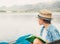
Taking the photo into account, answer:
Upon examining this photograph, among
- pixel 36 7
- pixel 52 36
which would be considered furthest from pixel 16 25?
pixel 52 36

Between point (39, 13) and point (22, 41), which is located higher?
point (39, 13)

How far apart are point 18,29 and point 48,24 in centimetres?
36

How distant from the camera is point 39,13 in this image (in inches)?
81.0

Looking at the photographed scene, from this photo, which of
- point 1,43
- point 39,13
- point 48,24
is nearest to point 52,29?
point 48,24

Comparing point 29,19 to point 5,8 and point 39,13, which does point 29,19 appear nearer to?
point 39,13

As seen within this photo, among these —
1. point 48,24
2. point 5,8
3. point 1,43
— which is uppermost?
point 5,8

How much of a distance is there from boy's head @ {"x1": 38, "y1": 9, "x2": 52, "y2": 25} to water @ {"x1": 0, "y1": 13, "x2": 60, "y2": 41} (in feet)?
0.37

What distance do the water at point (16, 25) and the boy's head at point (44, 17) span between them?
0.37 ft

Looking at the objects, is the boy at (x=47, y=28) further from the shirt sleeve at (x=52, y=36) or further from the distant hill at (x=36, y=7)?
the distant hill at (x=36, y=7)

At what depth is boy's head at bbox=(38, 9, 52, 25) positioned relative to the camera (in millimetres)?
1981

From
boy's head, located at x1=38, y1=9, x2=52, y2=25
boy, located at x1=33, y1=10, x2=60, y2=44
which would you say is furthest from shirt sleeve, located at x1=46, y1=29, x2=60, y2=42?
boy's head, located at x1=38, y1=9, x2=52, y2=25

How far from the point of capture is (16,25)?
2.16m

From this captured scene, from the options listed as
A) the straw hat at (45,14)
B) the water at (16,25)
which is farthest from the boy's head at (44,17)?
the water at (16,25)

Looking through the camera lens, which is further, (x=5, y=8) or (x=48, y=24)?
(x=5, y=8)
